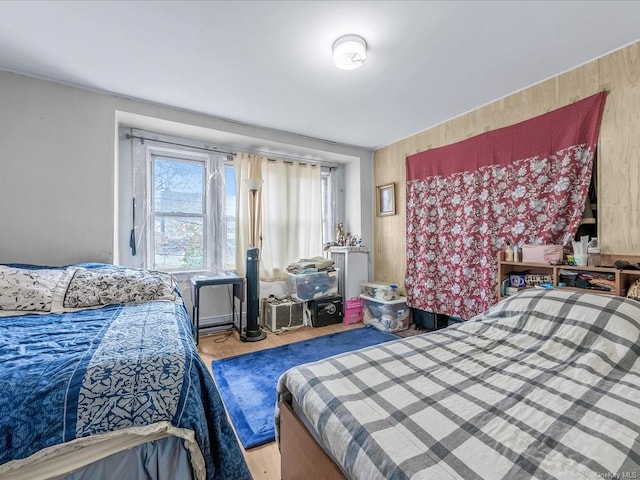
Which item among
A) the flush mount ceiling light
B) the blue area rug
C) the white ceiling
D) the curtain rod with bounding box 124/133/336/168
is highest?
the white ceiling

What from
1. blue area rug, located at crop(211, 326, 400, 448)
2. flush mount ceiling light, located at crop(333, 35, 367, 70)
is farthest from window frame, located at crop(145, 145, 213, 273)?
flush mount ceiling light, located at crop(333, 35, 367, 70)

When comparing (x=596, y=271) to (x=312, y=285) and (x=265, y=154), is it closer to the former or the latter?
(x=312, y=285)

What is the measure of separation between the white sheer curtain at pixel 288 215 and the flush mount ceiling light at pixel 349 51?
2.01 m

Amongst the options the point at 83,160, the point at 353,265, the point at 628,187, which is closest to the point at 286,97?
the point at 83,160

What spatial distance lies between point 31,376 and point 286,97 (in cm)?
252

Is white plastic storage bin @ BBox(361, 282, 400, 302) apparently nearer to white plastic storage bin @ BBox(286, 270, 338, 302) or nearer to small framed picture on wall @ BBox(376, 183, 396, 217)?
white plastic storage bin @ BBox(286, 270, 338, 302)

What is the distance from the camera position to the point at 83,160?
248 centimetres

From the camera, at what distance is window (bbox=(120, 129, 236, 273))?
3.10 m

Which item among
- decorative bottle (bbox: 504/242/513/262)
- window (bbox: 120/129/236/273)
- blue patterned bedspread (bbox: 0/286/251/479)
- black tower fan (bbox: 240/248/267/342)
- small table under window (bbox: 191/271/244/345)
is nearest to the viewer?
blue patterned bedspread (bbox: 0/286/251/479)

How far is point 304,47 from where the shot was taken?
6.32 feet

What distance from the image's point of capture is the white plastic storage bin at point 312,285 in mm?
3633

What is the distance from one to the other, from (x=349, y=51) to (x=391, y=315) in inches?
108

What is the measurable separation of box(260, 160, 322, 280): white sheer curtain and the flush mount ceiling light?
6.61ft

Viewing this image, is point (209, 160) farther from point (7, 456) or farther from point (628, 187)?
point (628, 187)
